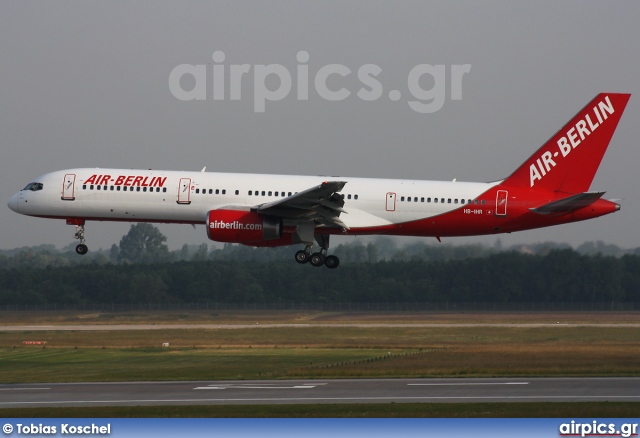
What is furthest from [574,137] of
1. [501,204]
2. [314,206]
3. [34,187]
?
[34,187]

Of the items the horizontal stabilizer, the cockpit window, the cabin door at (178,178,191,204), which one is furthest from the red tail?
the cockpit window

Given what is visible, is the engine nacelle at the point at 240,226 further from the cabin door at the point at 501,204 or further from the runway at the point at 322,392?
the cabin door at the point at 501,204

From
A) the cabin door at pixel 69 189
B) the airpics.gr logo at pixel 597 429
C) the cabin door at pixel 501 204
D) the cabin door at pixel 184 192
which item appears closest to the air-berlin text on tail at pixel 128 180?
the cabin door at pixel 69 189

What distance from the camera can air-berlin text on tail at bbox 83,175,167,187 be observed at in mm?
55066

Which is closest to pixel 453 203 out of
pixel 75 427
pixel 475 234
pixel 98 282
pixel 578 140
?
pixel 475 234

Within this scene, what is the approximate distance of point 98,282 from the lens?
A: 108m

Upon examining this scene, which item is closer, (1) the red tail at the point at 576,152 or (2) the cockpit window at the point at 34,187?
(1) the red tail at the point at 576,152

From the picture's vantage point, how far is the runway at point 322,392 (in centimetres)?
4197

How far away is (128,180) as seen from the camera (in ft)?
182

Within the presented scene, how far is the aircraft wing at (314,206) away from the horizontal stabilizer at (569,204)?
1017cm

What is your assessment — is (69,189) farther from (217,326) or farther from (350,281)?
(350,281)

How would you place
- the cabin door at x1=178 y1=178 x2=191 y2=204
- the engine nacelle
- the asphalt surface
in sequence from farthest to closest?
the asphalt surface → the cabin door at x1=178 y1=178 x2=191 y2=204 → the engine nacelle

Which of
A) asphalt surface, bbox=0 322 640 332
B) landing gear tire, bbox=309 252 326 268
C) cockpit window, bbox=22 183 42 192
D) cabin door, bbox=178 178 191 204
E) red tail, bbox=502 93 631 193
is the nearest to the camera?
cabin door, bbox=178 178 191 204

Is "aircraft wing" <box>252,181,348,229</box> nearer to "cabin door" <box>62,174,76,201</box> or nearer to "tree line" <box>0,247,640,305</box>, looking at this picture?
"cabin door" <box>62,174,76,201</box>
